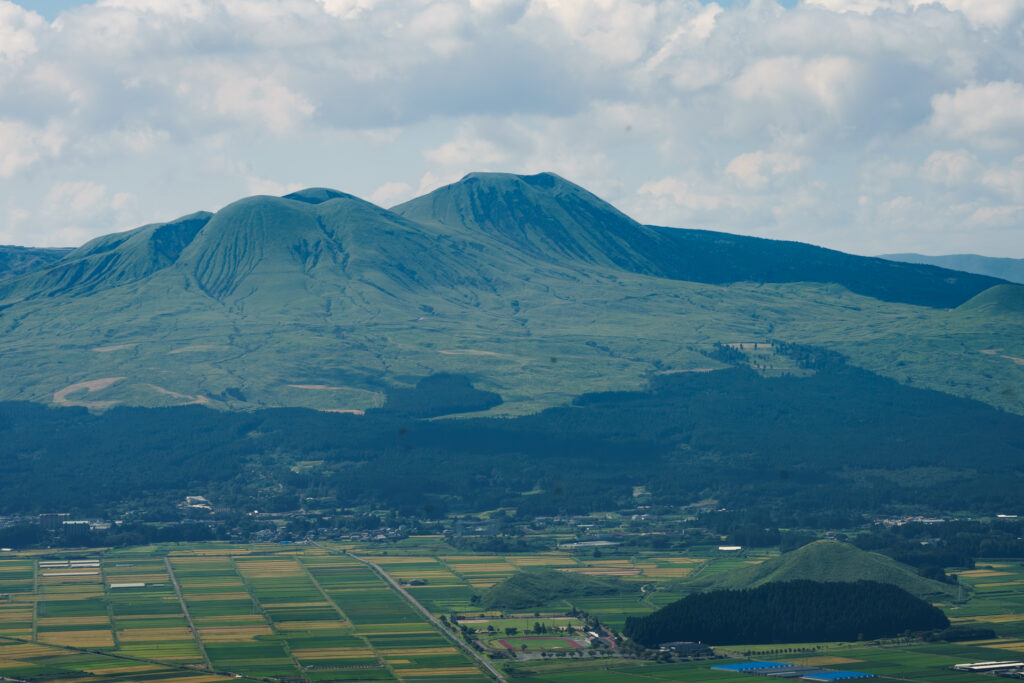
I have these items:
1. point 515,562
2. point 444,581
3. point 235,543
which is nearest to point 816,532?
point 515,562

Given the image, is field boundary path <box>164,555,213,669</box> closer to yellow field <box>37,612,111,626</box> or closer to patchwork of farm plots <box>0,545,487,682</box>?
patchwork of farm plots <box>0,545,487,682</box>

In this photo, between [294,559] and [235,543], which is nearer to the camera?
[294,559]

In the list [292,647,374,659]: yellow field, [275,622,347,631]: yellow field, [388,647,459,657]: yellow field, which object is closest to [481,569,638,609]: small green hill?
[275,622,347,631]: yellow field

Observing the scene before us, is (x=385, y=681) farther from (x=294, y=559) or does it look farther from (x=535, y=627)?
(x=294, y=559)

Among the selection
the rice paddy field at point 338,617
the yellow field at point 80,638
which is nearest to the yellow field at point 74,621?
the rice paddy field at point 338,617

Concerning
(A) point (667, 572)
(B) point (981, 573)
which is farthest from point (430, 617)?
(B) point (981, 573)

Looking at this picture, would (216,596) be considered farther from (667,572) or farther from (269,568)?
(667,572)
